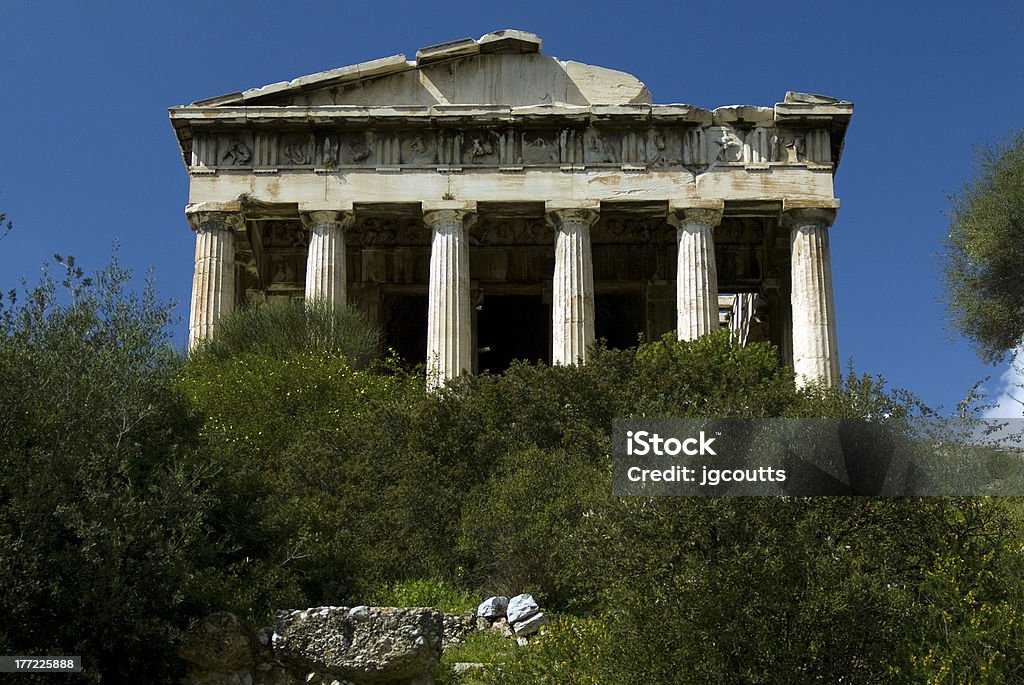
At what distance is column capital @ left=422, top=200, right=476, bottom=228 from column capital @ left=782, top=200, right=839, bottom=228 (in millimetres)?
6739

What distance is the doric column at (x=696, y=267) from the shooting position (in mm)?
30000

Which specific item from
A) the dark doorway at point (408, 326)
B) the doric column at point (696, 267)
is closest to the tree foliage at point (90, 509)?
the doric column at point (696, 267)

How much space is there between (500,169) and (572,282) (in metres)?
2.92

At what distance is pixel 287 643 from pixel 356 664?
0.67 meters

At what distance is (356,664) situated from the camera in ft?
42.0

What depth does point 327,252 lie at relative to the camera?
1200 inches

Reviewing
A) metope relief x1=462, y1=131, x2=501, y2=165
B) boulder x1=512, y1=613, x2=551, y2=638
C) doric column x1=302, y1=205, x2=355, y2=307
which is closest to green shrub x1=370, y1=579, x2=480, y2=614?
boulder x1=512, y1=613, x2=551, y2=638

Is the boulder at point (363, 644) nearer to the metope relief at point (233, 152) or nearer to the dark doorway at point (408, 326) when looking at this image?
the metope relief at point (233, 152)

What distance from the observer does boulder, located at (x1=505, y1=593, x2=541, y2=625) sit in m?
15.1

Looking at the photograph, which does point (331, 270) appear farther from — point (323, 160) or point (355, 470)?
point (355, 470)

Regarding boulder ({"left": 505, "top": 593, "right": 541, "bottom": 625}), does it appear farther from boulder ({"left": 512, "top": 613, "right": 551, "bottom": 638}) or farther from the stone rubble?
the stone rubble

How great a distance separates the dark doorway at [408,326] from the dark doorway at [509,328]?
1.58 metres

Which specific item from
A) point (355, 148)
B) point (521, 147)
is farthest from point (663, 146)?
point (355, 148)

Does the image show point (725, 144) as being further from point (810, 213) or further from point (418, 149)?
point (418, 149)
